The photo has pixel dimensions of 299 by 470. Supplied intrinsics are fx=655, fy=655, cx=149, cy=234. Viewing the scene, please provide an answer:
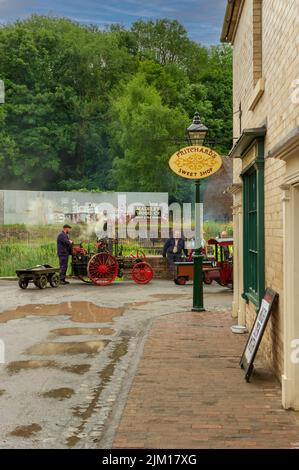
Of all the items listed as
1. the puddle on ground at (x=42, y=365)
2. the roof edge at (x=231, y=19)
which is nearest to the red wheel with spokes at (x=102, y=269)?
the roof edge at (x=231, y=19)

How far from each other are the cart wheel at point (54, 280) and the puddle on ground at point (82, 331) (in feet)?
23.2

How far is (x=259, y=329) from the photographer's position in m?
7.59

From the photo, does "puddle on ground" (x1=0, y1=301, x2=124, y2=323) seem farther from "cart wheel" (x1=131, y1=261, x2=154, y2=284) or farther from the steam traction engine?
"cart wheel" (x1=131, y1=261, x2=154, y2=284)

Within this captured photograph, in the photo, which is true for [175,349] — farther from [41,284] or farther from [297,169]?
[41,284]

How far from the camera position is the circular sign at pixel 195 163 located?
1322 centimetres

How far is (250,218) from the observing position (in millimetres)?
10414

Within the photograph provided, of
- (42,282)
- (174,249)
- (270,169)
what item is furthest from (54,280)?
(270,169)

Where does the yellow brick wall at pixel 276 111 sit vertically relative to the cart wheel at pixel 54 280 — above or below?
above

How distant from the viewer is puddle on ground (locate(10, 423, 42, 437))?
5797 mm

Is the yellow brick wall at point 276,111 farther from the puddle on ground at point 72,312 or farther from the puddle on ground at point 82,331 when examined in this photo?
the puddle on ground at point 72,312

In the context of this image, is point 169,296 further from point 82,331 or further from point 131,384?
point 131,384

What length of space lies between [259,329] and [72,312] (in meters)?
6.90

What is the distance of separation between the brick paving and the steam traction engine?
29.4ft

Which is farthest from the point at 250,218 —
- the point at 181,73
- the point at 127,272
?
the point at 181,73
